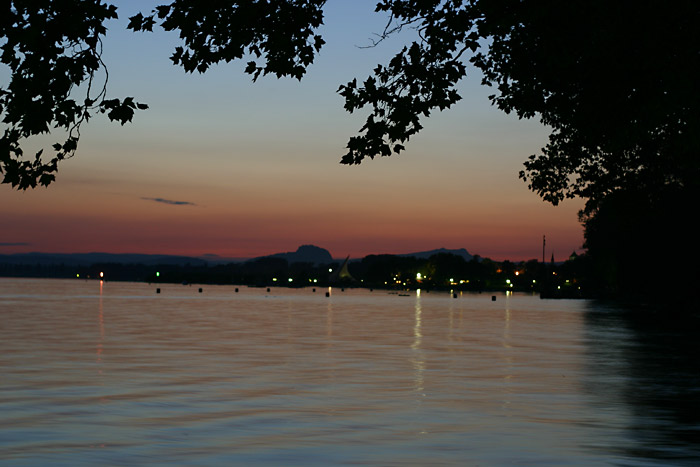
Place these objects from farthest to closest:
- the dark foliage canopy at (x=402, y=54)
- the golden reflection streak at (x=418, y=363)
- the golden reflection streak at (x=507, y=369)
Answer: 1. the golden reflection streak at (x=418, y=363)
2. the golden reflection streak at (x=507, y=369)
3. the dark foliage canopy at (x=402, y=54)

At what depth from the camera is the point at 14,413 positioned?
22.3 m

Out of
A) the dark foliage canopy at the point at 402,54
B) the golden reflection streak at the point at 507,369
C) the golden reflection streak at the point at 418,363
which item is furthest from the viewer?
the golden reflection streak at the point at 418,363

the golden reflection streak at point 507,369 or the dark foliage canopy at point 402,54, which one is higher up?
the dark foliage canopy at point 402,54

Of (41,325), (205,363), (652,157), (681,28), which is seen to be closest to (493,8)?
(681,28)

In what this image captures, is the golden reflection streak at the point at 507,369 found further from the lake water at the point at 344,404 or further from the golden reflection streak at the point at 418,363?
the golden reflection streak at the point at 418,363

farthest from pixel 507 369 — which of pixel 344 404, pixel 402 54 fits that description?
pixel 402 54

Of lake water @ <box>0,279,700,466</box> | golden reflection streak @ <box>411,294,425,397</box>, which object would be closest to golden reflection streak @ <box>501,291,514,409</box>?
lake water @ <box>0,279,700,466</box>

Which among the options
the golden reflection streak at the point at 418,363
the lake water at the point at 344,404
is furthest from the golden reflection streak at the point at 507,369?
the golden reflection streak at the point at 418,363

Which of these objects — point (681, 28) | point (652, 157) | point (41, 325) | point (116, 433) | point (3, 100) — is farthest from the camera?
point (41, 325)

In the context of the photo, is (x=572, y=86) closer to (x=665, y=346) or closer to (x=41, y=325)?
(x=665, y=346)

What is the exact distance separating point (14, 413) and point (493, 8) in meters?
14.2

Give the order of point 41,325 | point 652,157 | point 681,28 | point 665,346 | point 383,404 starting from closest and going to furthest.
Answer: point 681,28
point 383,404
point 652,157
point 665,346
point 41,325

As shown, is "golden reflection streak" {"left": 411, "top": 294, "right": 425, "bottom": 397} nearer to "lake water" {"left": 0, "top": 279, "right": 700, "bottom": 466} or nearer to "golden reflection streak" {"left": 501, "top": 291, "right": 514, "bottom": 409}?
"lake water" {"left": 0, "top": 279, "right": 700, "bottom": 466}

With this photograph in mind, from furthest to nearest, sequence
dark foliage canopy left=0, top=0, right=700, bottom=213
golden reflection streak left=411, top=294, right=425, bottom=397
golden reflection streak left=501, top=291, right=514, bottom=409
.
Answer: golden reflection streak left=411, top=294, right=425, bottom=397, golden reflection streak left=501, top=291, right=514, bottom=409, dark foliage canopy left=0, top=0, right=700, bottom=213
